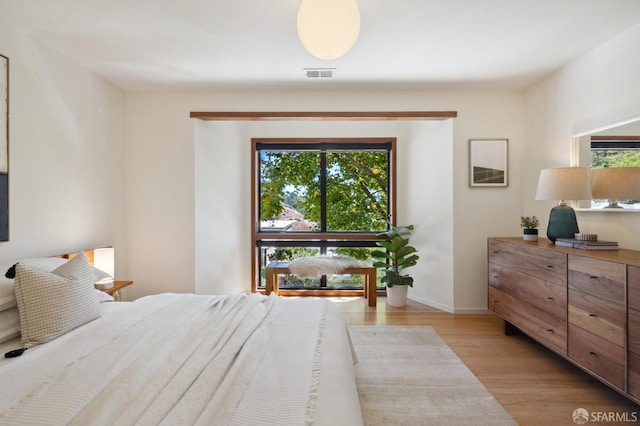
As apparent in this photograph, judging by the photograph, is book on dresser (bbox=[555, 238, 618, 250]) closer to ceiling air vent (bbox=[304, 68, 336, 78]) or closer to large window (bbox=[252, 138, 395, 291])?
large window (bbox=[252, 138, 395, 291])

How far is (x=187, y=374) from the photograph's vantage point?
113 centimetres

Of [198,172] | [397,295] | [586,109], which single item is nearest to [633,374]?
[586,109]

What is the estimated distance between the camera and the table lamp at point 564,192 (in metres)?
2.34

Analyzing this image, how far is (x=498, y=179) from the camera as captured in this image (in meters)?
3.37

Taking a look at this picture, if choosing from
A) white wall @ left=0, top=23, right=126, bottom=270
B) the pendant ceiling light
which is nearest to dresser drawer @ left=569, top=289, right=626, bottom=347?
the pendant ceiling light

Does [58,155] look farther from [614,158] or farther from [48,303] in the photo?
[614,158]

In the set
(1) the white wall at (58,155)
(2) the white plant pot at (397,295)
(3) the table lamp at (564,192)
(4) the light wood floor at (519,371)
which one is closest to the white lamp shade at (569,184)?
(3) the table lamp at (564,192)

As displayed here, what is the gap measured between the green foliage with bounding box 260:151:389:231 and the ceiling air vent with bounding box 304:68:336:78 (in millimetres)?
1522

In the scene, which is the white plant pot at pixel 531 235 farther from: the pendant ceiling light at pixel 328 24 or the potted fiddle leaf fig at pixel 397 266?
the pendant ceiling light at pixel 328 24

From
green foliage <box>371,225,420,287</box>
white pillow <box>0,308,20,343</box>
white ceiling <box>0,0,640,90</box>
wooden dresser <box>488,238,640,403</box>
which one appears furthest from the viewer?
green foliage <box>371,225,420,287</box>

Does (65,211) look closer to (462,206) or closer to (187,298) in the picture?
(187,298)

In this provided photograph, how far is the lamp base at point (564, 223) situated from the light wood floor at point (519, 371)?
1015 millimetres

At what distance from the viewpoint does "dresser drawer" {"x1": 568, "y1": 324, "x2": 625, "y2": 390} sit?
66.4 inches

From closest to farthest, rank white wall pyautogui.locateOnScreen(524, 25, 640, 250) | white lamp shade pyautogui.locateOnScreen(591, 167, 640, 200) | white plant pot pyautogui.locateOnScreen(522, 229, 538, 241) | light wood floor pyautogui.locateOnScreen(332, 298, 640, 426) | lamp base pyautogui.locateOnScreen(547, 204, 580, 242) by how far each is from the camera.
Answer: light wood floor pyautogui.locateOnScreen(332, 298, 640, 426)
white lamp shade pyautogui.locateOnScreen(591, 167, 640, 200)
white wall pyautogui.locateOnScreen(524, 25, 640, 250)
lamp base pyautogui.locateOnScreen(547, 204, 580, 242)
white plant pot pyautogui.locateOnScreen(522, 229, 538, 241)
